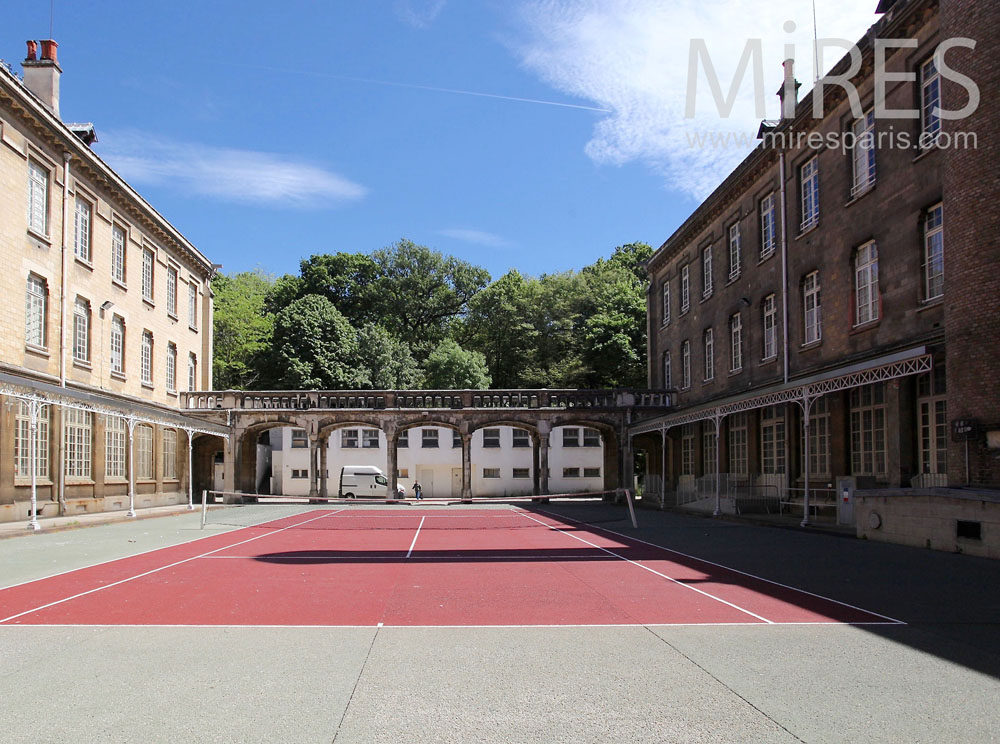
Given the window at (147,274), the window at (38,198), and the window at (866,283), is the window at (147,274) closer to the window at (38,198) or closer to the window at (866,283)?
the window at (38,198)

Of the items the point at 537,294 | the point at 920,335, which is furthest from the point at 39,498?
the point at 537,294

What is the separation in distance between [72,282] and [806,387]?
22872 mm

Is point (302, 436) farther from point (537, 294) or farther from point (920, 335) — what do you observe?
Answer: point (920, 335)

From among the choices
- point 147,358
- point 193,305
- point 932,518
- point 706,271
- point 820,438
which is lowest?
point 932,518

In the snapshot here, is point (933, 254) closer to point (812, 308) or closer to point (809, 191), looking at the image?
point (812, 308)

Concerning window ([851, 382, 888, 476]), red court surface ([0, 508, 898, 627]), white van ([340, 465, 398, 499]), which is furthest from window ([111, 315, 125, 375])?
window ([851, 382, 888, 476])

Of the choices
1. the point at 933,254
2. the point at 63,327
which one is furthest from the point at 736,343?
the point at 63,327

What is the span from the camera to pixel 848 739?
4758 millimetres

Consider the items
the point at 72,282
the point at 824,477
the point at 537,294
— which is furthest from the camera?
the point at 537,294

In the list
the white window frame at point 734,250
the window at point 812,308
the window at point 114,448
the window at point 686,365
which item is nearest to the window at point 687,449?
the window at point 686,365

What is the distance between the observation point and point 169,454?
36.7m

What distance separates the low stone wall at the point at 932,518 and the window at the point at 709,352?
1713 cm

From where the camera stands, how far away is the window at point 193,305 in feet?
136

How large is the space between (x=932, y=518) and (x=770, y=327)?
14.2 metres
